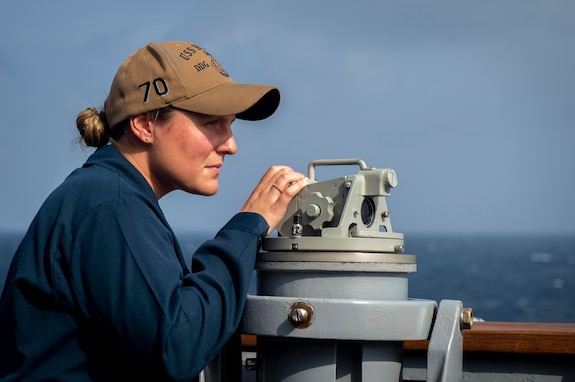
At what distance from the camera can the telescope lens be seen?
2773 millimetres

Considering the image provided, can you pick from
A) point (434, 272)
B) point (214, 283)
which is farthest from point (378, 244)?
point (434, 272)

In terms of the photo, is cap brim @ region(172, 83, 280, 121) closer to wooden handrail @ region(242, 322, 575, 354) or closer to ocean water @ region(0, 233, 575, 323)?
→ wooden handrail @ region(242, 322, 575, 354)

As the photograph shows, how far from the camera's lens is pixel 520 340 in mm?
3428

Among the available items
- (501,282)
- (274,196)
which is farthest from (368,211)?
(501,282)

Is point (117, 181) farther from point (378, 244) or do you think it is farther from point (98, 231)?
point (378, 244)

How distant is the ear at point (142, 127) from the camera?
2590 mm

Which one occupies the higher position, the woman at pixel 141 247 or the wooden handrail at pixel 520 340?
the woman at pixel 141 247

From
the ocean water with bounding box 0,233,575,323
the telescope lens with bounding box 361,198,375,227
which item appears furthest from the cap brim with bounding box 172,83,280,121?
the ocean water with bounding box 0,233,575,323

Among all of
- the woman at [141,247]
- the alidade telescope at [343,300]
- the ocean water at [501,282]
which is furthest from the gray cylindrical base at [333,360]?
the ocean water at [501,282]

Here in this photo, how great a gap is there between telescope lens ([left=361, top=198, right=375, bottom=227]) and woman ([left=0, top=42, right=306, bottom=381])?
19 centimetres

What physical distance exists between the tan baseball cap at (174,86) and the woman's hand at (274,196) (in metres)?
0.20

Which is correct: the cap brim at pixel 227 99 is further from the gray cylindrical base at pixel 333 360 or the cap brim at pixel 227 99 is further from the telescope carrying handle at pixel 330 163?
the gray cylindrical base at pixel 333 360

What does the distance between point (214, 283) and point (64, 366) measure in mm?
383

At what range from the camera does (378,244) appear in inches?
105
